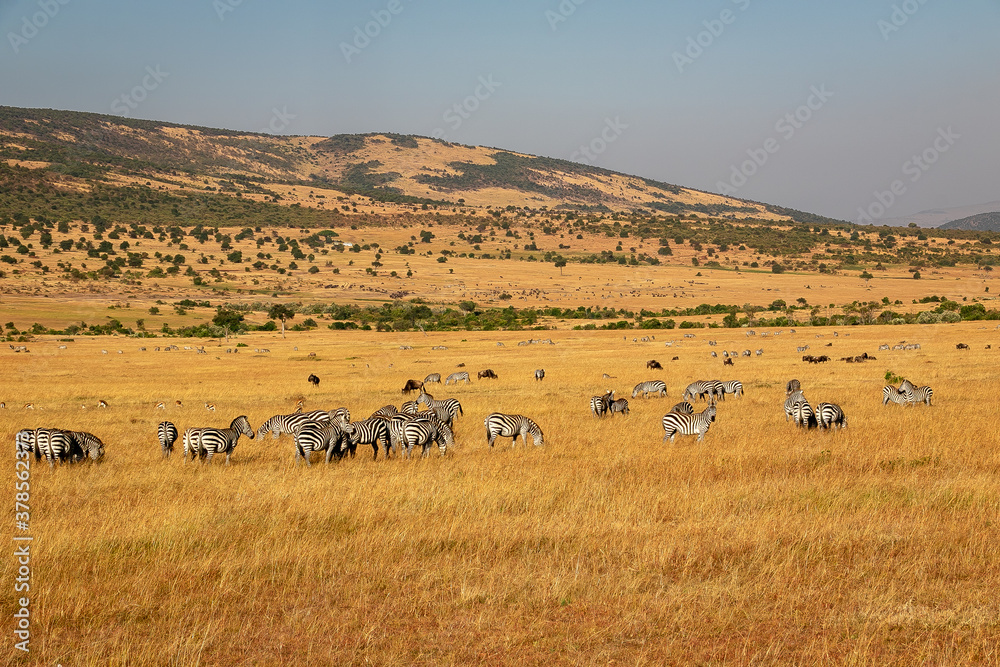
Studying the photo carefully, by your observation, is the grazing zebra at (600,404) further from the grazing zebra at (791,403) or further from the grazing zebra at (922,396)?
the grazing zebra at (922,396)

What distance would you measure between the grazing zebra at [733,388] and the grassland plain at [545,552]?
23.2 feet

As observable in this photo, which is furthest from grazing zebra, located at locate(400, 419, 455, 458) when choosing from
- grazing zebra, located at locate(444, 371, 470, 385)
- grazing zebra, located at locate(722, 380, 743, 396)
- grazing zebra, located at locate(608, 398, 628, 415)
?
grazing zebra, located at locate(444, 371, 470, 385)

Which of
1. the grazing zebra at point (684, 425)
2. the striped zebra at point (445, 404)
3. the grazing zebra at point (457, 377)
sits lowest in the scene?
the grazing zebra at point (457, 377)

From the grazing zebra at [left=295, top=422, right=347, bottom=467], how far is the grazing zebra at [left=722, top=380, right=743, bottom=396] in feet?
50.3

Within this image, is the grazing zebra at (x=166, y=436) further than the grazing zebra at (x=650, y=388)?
No

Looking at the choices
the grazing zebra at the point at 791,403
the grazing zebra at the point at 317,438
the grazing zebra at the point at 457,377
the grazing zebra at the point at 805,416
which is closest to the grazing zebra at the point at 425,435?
the grazing zebra at the point at 317,438

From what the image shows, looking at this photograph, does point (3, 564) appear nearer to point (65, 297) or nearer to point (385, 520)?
point (385, 520)

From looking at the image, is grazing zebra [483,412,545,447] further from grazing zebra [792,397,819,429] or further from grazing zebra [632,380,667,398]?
grazing zebra [632,380,667,398]

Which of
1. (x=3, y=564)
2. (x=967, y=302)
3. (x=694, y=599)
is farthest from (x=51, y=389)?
(x=967, y=302)

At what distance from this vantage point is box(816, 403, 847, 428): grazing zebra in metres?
17.4

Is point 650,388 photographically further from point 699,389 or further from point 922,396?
point 922,396

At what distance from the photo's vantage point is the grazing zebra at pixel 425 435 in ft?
51.3

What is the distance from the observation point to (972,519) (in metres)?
9.34

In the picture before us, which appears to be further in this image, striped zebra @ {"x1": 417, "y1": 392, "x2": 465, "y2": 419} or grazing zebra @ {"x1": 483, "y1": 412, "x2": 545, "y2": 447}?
striped zebra @ {"x1": 417, "y1": 392, "x2": 465, "y2": 419}
